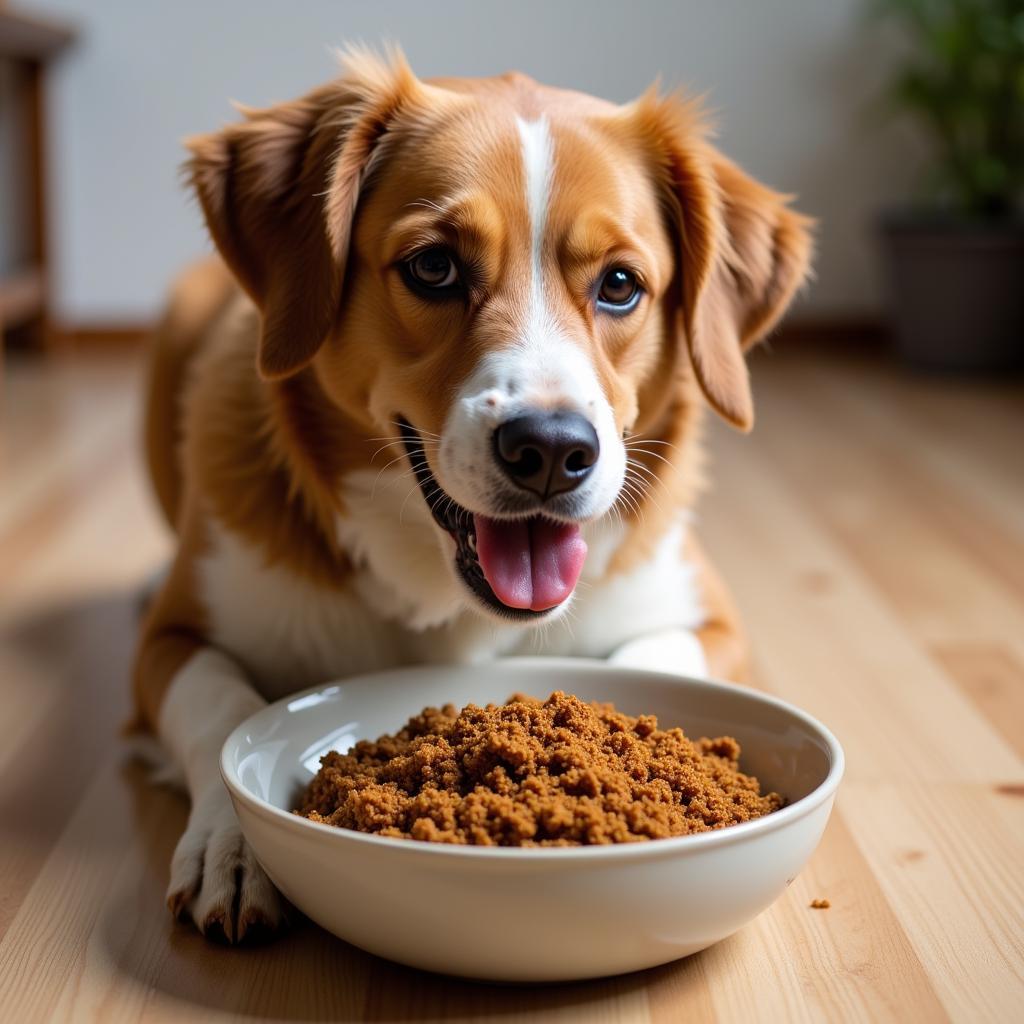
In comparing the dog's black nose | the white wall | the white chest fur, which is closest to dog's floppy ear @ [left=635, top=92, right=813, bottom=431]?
the white chest fur

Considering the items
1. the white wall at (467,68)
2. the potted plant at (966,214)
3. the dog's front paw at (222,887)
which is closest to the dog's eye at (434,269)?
the dog's front paw at (222,887)

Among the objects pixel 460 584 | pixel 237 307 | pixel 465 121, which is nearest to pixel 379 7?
pixel 237 307

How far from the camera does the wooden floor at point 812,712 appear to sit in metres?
1.21

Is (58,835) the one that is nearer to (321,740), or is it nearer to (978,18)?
(321,740)

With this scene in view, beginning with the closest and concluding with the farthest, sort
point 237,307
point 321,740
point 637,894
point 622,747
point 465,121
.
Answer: point 637,894 → point 622,747 → point 321,740 → point 465,121 → point 237,307

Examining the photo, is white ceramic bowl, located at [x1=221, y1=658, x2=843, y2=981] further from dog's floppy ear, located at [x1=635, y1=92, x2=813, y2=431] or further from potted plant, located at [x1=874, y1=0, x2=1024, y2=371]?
potted plant, located at [x1=874, y1=0, x2=1024, y2=371]

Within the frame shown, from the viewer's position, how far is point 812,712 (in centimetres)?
194

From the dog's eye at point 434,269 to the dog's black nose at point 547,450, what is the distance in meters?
0.26

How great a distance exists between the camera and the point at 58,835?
1.56 metres

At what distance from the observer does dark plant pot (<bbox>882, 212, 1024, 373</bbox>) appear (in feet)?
14.8

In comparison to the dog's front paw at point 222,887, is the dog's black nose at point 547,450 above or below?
above

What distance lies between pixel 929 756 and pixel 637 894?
82 centimetres

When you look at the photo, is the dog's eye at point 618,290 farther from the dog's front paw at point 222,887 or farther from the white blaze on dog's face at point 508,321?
the dog's front paw at point 222,887

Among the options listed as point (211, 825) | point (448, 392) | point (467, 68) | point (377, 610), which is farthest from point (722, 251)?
point (467, 68)
